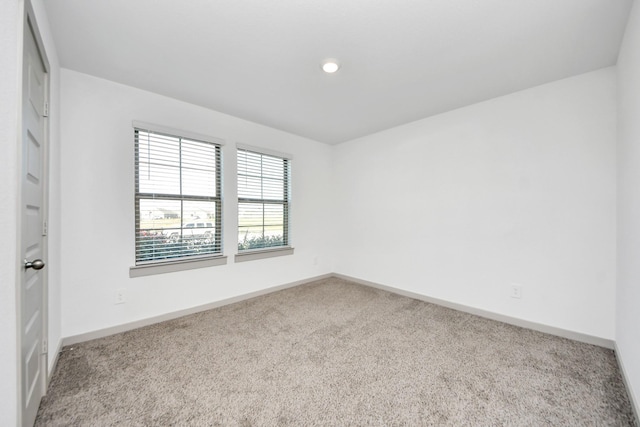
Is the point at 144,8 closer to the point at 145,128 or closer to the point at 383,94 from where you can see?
the point at 145,128

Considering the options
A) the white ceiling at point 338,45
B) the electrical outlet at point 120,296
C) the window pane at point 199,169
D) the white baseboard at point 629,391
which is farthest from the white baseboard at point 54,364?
the white baseboard at point 629,391

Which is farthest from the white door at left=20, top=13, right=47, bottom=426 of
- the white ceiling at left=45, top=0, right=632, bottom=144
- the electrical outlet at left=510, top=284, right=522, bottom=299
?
the electrical outlet at left=510, top=284, right=522, bottom=299

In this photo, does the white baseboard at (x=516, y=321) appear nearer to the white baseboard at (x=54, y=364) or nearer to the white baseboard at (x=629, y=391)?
the white baseboard at (x=629, y=391)

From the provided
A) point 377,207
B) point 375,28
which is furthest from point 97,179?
point 377,207

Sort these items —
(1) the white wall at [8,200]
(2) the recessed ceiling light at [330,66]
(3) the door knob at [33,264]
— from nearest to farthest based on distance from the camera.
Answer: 1. (1) the white wall at [8,200]
2. (3) the door knob at [33,264]
3. (2) the recessed ceiling light at [330,66]

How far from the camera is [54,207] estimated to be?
79.8 inches

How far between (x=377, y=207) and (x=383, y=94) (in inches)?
68.8

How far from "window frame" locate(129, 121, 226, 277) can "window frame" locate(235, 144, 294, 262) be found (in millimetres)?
230

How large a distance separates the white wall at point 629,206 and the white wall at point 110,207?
352cm

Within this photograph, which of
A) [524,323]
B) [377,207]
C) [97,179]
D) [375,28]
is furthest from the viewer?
[377,207]

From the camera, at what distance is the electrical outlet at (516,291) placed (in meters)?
2.71

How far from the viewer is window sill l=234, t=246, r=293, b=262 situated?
3.47m

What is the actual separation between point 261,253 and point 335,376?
2110 mm

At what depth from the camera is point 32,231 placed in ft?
4.79
